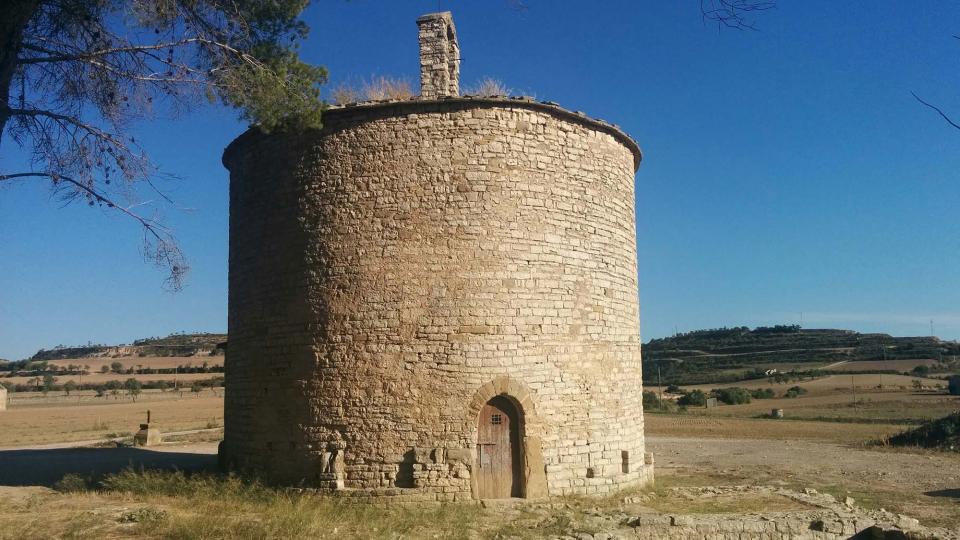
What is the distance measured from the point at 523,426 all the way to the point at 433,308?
2.27 meters

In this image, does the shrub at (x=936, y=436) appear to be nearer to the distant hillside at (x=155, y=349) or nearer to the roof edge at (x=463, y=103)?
the roof edge at (x=463, y=103)

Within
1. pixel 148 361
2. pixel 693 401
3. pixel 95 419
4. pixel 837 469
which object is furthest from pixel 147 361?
pixel 837 469

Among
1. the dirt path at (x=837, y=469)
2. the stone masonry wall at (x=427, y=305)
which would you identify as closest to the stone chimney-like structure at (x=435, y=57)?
Result: the stone masonry wall at (x=427, y=305)

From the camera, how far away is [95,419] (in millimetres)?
37156

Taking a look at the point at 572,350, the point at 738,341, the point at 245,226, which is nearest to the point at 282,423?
the point at 245,226

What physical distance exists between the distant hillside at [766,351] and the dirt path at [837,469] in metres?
54.9

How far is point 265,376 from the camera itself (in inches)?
445

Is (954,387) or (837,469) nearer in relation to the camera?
(837,469)

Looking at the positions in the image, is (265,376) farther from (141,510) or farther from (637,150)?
(637,150)

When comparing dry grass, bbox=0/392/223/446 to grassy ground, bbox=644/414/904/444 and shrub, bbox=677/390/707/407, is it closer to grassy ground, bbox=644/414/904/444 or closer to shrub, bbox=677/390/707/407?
grassy ground, bbox=644/414/904/444

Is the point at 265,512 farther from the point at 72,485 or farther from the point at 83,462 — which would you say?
the point at 83,462

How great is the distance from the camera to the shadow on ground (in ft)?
42.9

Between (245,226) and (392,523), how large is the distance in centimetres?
605

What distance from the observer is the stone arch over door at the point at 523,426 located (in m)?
10.3
